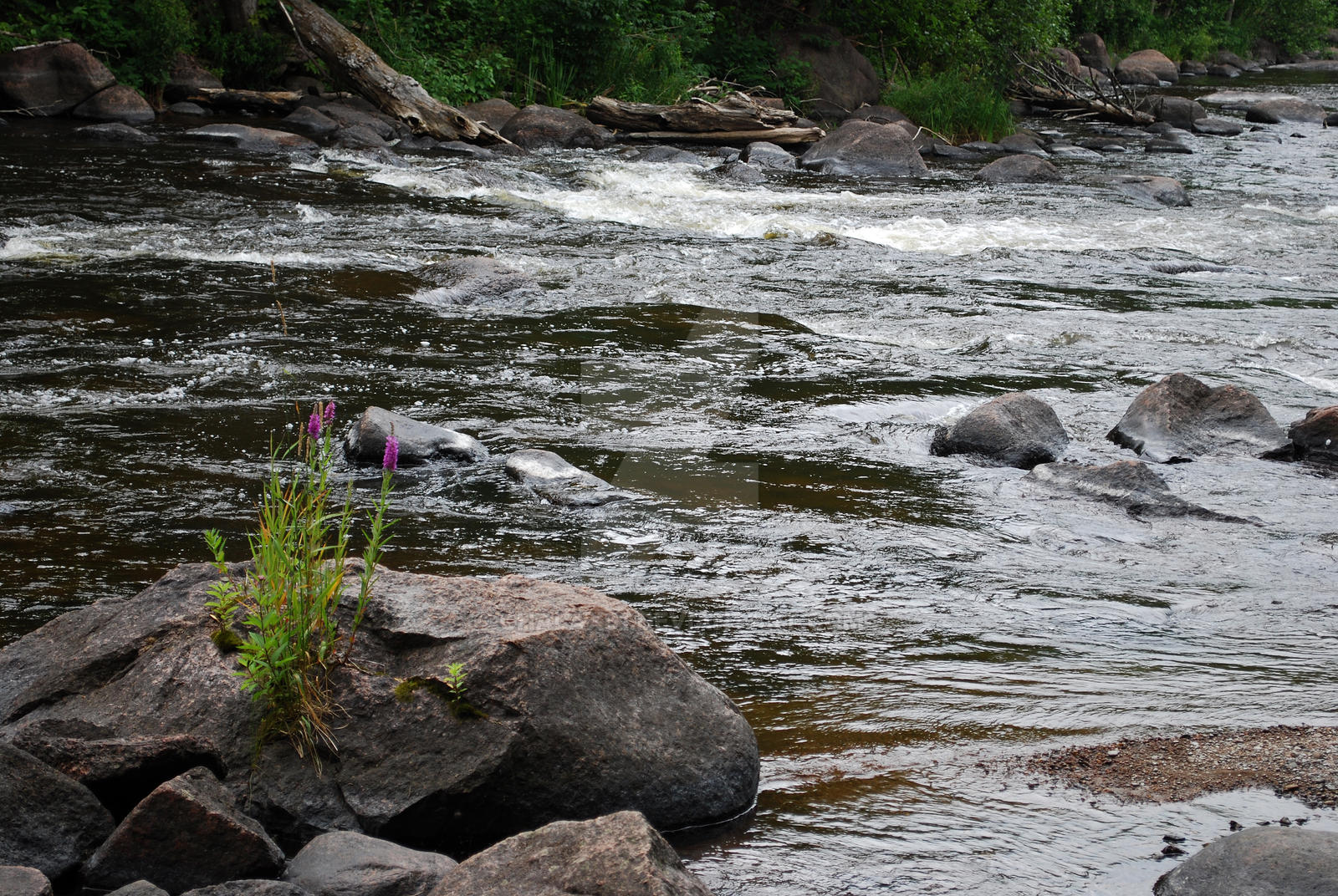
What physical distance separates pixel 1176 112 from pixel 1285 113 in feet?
9.32

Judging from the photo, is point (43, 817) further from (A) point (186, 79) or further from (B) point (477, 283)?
(A) point (186, 79)

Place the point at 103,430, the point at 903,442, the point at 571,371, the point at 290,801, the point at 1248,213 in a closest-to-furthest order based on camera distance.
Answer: the point at 290,801, the point at 103,430, the point at 903,442, the point at 571,371, the point at 1248,213

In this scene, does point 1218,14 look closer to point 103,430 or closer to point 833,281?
point 833,281

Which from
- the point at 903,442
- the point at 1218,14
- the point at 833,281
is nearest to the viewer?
the point at 903,442

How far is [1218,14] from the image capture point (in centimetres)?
4231

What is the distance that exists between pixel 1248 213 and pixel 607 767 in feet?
42.0

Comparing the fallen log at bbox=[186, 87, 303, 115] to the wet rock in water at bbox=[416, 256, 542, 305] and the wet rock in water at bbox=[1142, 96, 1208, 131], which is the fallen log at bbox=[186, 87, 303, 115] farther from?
the wet rock in water at bbox=[1142, 96, 1208, 131]

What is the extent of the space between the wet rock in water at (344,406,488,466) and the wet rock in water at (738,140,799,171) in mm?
11577

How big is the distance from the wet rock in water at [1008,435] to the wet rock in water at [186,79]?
1497 centimetres

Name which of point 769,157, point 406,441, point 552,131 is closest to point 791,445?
point 406,441

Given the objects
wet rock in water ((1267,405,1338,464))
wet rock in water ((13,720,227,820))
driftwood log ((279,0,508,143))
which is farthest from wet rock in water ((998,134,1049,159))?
wet rock in water ((13,720,227,820))

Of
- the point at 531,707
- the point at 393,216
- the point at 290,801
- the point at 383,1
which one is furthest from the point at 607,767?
the point at 383,1

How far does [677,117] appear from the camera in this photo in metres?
18.6

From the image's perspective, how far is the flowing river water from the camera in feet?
11.3
